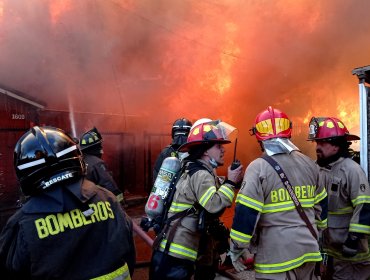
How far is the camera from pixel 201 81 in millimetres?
10414

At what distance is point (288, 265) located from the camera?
7.60ft

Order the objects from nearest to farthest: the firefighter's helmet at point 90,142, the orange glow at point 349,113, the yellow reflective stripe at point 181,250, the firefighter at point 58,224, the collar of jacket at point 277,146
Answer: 1. the firefighter at point 58,224
2. the collar of jacket at point 277,146
3. the yellow reflective stripe at point 181,250
4. the firefighter's helmet at point 90,142
5. the orange glow at point 349,113

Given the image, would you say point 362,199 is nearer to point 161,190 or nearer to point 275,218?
point 275,218

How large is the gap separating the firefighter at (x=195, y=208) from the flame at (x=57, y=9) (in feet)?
22.0

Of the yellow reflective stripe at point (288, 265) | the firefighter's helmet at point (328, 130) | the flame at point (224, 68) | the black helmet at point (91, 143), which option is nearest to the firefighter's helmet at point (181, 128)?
the black helmet at point (91, 143)

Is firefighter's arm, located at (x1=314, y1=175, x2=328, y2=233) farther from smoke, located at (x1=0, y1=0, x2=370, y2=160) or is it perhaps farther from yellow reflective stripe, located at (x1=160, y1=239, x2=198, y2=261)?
smoke, located at (x1=0, y1=0, x2=370, y2=160)

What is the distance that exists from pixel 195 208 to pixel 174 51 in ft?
25.9

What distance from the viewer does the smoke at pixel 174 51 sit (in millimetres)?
7977

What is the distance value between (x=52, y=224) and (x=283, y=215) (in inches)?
62.9

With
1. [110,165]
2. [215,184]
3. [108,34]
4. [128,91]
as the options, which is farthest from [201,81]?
[215,184]

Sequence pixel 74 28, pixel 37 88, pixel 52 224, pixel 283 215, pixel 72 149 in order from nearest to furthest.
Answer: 1. pixel 52 224
2. pixel 72 149
3. pixel 283 215
4. pixel 37 88
5. pixel 74 28

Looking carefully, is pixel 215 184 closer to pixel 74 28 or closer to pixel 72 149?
pixel 72 149

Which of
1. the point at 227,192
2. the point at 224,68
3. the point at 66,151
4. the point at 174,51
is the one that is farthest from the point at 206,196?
the point at 224,68

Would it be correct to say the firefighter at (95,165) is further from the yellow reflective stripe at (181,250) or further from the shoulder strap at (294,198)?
the shoulder strap at (294,198)
